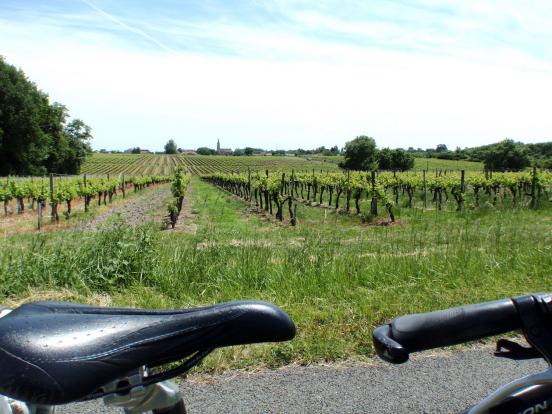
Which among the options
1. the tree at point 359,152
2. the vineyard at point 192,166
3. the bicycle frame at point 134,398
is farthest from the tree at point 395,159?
the bicycle frame at point 134,398

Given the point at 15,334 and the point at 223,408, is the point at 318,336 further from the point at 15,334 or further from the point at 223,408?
the point at 15,334

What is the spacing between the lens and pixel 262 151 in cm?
14975

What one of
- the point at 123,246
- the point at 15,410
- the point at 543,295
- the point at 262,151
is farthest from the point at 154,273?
the point at 262,151

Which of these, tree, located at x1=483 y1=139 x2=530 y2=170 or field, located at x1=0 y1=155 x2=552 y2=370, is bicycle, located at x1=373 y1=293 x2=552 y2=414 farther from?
tree, located at x1=483 y1=139 x2=530 y2=170

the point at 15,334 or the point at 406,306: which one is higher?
the point at 15,334

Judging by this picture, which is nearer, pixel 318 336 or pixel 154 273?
pixel 318 336

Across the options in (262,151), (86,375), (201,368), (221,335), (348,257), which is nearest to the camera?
(86,375)

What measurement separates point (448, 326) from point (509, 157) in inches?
3271

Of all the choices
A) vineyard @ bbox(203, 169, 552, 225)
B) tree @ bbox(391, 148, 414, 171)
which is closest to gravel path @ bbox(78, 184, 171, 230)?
vineyard @ bbox(203, 169, 552, 225)

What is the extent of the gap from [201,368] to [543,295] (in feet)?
7.40

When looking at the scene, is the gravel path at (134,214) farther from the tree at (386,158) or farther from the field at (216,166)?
the tree at (386,158)

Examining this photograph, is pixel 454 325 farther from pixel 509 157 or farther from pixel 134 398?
pixel 509 157

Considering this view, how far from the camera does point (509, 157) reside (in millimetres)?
74938

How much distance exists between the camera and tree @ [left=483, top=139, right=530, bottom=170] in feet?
245
